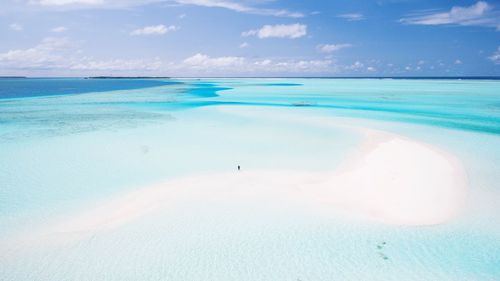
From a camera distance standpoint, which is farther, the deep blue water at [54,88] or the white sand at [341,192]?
the deep blue water at [54,88]

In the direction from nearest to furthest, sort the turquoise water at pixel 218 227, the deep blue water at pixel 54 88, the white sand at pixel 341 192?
the turquoise water at pixel 218 227 → the white sand at pixel 341 192 → the deep blue water at pixel 54 88

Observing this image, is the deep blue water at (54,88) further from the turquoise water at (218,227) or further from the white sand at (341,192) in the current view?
the white sand at (341,192)

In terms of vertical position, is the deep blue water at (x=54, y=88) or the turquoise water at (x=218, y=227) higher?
the deep blue water at (x=54, y=88)

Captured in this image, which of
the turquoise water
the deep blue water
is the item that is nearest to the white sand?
the turquoise water

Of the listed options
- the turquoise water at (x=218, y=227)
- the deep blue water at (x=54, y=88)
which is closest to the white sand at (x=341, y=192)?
the turquoise water at (x=218, y=227)

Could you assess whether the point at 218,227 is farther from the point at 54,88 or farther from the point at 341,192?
the point at 54,88

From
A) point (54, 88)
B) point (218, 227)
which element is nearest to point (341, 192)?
point (218, 227)

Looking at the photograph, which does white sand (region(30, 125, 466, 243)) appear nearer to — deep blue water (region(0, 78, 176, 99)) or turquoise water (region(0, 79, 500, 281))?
turquoise water (region(0, 79, 500, 281))

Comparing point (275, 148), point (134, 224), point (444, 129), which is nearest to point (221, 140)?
point (275, 148)

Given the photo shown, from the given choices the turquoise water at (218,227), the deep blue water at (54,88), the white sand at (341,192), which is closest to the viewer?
the turquoise water at (218,227)
